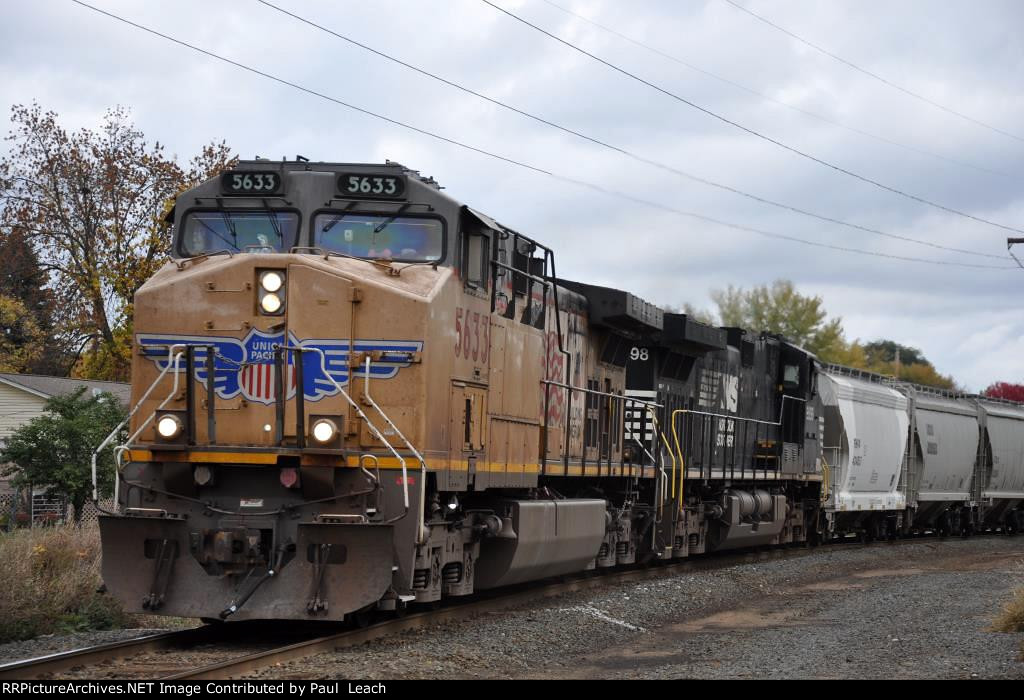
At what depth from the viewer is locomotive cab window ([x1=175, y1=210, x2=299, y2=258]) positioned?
33.8ft

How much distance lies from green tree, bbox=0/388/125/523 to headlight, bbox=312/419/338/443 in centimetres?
1296

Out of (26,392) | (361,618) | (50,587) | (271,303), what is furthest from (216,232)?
(26,392)

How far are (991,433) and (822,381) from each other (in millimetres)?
11102

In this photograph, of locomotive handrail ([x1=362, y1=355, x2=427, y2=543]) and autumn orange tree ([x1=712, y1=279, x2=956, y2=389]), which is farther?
autumn orange tree ([x1=712, y1=279, x2=956, y2=389])

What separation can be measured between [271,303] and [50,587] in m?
4.03

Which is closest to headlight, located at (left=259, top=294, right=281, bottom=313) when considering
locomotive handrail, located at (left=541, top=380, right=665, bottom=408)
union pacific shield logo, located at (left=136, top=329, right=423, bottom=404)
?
union pacific shield logo, located at (left=136, top=329, right=423, bottom=404)

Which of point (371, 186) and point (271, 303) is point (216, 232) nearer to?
point (271, 303)

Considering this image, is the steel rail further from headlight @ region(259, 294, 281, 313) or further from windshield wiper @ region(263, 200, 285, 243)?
windshield wiper @ region(263, 200, 285, 243)

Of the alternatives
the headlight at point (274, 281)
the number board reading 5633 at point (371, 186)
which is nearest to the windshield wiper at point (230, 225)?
the headlight at point (274, 281)

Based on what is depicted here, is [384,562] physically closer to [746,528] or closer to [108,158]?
[746,528]

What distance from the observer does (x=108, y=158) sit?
35250 mm

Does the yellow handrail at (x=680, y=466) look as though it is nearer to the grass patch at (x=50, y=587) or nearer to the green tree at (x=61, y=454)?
the grass patch at (x=50, y=587)

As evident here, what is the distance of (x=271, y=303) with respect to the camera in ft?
31.6

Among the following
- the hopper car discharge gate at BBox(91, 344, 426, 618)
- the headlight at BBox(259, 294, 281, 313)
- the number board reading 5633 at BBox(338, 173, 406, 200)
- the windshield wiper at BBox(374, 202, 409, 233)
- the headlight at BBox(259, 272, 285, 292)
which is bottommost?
the hopper car discharge gate at BBox(91, 344, 426, 618)
